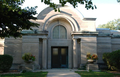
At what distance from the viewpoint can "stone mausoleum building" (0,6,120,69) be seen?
60.0ft

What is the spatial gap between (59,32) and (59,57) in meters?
3.03

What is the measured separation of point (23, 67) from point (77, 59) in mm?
6268

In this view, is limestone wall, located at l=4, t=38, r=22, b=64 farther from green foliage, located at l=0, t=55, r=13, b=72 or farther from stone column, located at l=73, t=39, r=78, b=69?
stone column, located at l=73, t=39, r=78, b=69

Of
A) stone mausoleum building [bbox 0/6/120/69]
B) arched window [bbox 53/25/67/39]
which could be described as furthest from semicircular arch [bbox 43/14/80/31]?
arched window [bbox 53/25/67/39]

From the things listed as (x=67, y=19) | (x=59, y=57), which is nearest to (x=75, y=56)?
(x=59, y=57)

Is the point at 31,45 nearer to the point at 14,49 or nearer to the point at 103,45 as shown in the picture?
the point at 14,49

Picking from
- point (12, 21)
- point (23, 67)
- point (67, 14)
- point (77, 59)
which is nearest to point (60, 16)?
point (67, 14)

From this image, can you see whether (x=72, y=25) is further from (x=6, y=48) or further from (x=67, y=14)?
(x=6, y=48)

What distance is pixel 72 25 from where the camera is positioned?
1877 cm

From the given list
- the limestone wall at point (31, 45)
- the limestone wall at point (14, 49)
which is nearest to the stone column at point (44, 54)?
the limestone wall at point (31, 45)

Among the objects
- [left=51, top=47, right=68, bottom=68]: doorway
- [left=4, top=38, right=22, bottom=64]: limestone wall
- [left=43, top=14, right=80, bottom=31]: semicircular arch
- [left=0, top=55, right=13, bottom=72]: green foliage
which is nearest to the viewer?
[left=0, top=55, right=13, bottom=72]: green foliage

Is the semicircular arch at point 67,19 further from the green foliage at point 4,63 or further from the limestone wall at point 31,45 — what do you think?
the green foliage at point 4,63

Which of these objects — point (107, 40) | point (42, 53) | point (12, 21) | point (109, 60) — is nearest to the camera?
point (12, 21)

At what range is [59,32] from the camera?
1941cm
